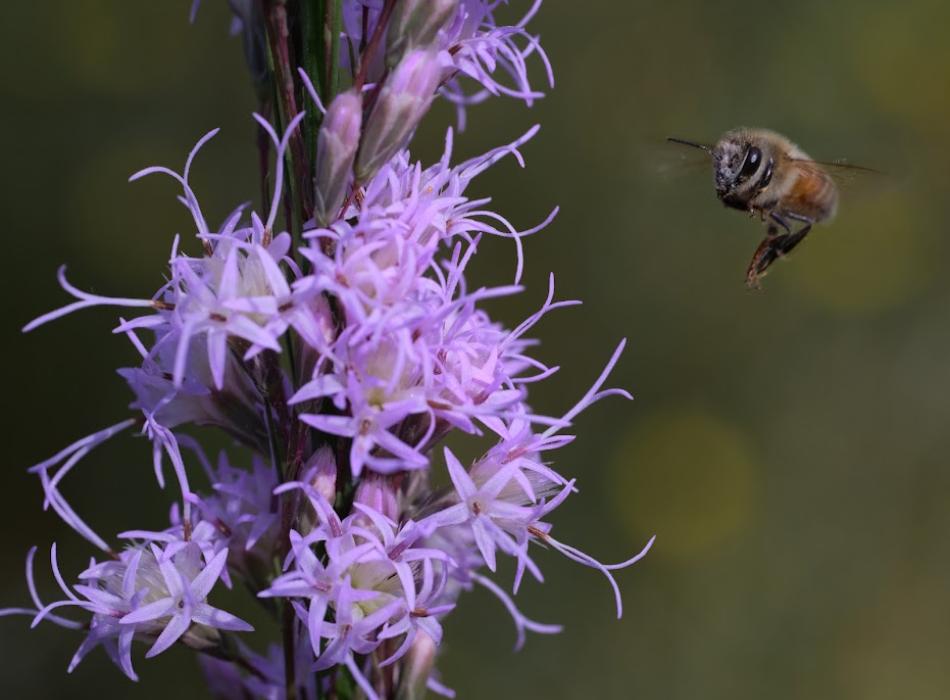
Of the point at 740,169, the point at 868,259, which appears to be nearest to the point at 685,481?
the point at 868,259

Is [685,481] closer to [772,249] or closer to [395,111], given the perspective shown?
[772,249]

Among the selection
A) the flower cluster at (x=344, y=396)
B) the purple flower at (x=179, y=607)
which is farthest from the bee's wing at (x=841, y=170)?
the purple flower at (x=179, y=607)

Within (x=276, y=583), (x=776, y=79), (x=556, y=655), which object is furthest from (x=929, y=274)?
(x=276, y=583)

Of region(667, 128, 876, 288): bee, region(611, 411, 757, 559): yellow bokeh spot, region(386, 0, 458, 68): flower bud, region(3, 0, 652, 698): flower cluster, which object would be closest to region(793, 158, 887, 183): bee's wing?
region(667, 128, 876, 288): bee

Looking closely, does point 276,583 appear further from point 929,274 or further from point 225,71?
point 929,274

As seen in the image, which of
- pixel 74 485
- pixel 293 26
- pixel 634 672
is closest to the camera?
pixel 293 26
